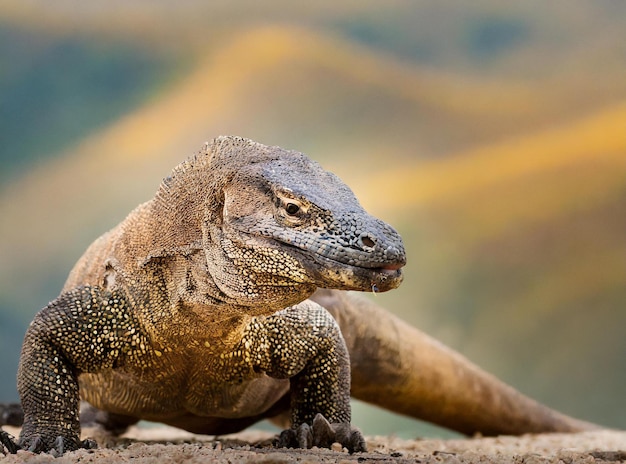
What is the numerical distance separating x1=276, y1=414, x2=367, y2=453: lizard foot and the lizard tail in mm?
1744

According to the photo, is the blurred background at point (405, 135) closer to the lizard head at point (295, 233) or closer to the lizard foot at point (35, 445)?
the lizard foot at point (35, 445)

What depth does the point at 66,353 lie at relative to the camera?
4594mm

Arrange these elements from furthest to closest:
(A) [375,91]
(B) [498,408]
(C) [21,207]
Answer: (A) [375,91], (C) [21,207], (B) [498,408]

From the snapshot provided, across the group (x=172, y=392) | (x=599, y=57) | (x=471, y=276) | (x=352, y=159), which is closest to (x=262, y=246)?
(x=172, y=392)

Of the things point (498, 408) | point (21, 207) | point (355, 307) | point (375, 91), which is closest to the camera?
point (355, 307)

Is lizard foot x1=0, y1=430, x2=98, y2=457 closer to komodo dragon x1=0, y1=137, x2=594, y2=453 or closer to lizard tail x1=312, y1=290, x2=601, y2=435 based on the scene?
komodo dragon x1=0, y1=137, x2=594, y2=453

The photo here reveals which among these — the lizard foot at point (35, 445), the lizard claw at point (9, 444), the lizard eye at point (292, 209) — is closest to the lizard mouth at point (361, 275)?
the lizard eye at point (292, 209)

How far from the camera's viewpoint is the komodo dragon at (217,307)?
12.2 feet

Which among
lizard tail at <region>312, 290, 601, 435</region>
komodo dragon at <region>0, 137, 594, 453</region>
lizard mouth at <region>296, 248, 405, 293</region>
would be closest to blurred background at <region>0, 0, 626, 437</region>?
lizard tail at <region>312, 290, 601, 435</region>

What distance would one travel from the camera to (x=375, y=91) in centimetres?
1186

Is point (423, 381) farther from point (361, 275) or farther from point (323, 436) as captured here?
point (361, 275)

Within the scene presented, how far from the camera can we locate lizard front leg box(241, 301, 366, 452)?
4684 millimetres

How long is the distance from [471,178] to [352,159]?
6.24 feet

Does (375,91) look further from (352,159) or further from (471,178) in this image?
(471,178)
